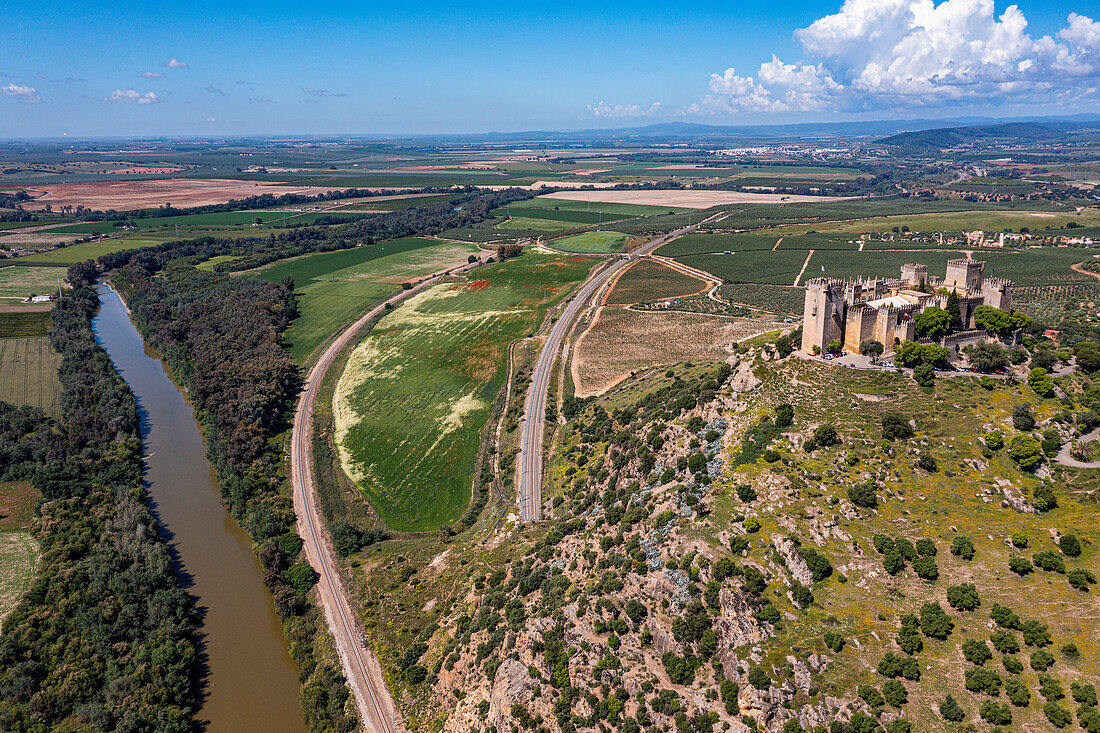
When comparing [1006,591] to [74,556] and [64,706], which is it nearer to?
[64,706]

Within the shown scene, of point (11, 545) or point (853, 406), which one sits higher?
point (853, 406)

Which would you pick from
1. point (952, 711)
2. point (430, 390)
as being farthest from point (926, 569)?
point (430, 390)

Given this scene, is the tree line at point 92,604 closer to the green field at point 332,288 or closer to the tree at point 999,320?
the green field at point 332,288

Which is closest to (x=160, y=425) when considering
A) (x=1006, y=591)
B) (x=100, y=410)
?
(x=100, y=410)

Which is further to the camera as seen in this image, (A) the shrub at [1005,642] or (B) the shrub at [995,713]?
(A) the shrub at [1005,642]

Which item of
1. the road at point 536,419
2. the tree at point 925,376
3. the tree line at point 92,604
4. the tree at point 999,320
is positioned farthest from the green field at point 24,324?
the tree at point 999,320

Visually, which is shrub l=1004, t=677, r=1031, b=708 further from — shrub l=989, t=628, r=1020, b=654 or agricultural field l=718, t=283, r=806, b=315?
agricultural field l=718, t=283, r=806, b=315

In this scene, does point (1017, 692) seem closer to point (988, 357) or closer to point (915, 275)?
point (988, 357)
